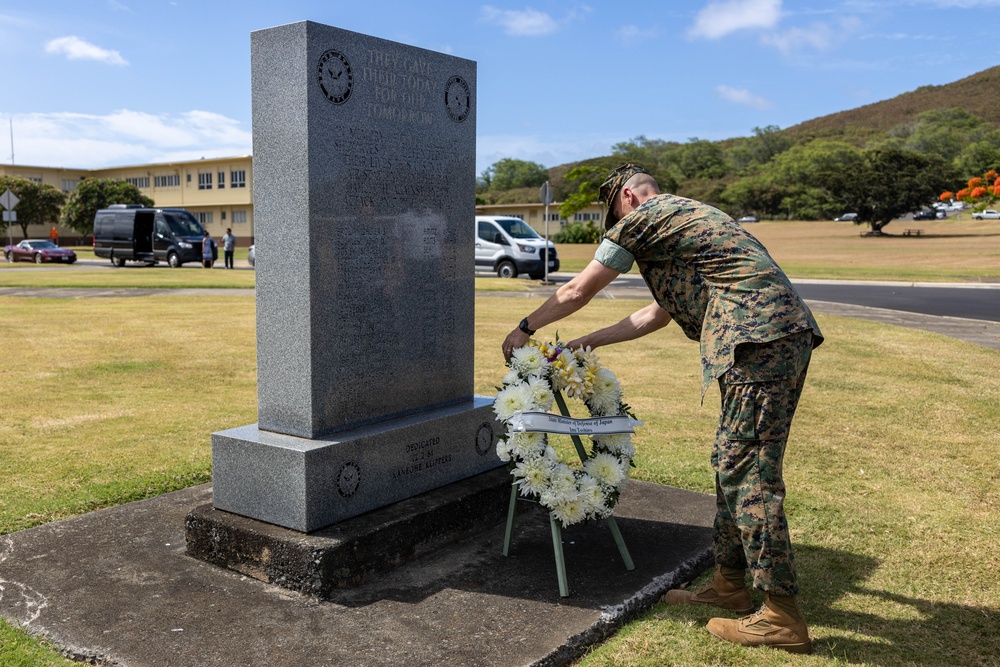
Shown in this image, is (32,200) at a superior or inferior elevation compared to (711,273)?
superior

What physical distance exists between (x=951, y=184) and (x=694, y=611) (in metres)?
65.9

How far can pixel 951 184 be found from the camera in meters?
60.4

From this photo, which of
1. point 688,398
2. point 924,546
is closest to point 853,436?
point 688,398

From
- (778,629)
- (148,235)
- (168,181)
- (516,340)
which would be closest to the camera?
(778,629)

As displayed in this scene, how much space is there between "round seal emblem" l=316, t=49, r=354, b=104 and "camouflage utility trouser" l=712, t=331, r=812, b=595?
2.04 metres

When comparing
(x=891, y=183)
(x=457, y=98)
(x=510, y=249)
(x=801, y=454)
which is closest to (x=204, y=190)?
(x=510, y=249)

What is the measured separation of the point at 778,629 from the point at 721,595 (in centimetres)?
35

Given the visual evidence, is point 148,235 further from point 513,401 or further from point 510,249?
point 513,401

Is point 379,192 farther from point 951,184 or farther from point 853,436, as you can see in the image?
point 951,184

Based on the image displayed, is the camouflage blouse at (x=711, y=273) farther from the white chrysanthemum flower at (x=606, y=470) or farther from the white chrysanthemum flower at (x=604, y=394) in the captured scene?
the white chrysanthemum flower at (x=606, y=470)

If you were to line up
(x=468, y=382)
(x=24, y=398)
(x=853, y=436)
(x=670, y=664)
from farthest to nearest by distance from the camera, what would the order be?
(x=24, y=398) < (x=853, y=436) < (x=468, y=382) < (x=670, y=664)

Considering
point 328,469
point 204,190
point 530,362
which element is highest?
point 204,190

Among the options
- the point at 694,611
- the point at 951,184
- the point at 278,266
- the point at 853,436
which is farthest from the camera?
the point at 951,184

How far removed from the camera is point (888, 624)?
3.50 meters
